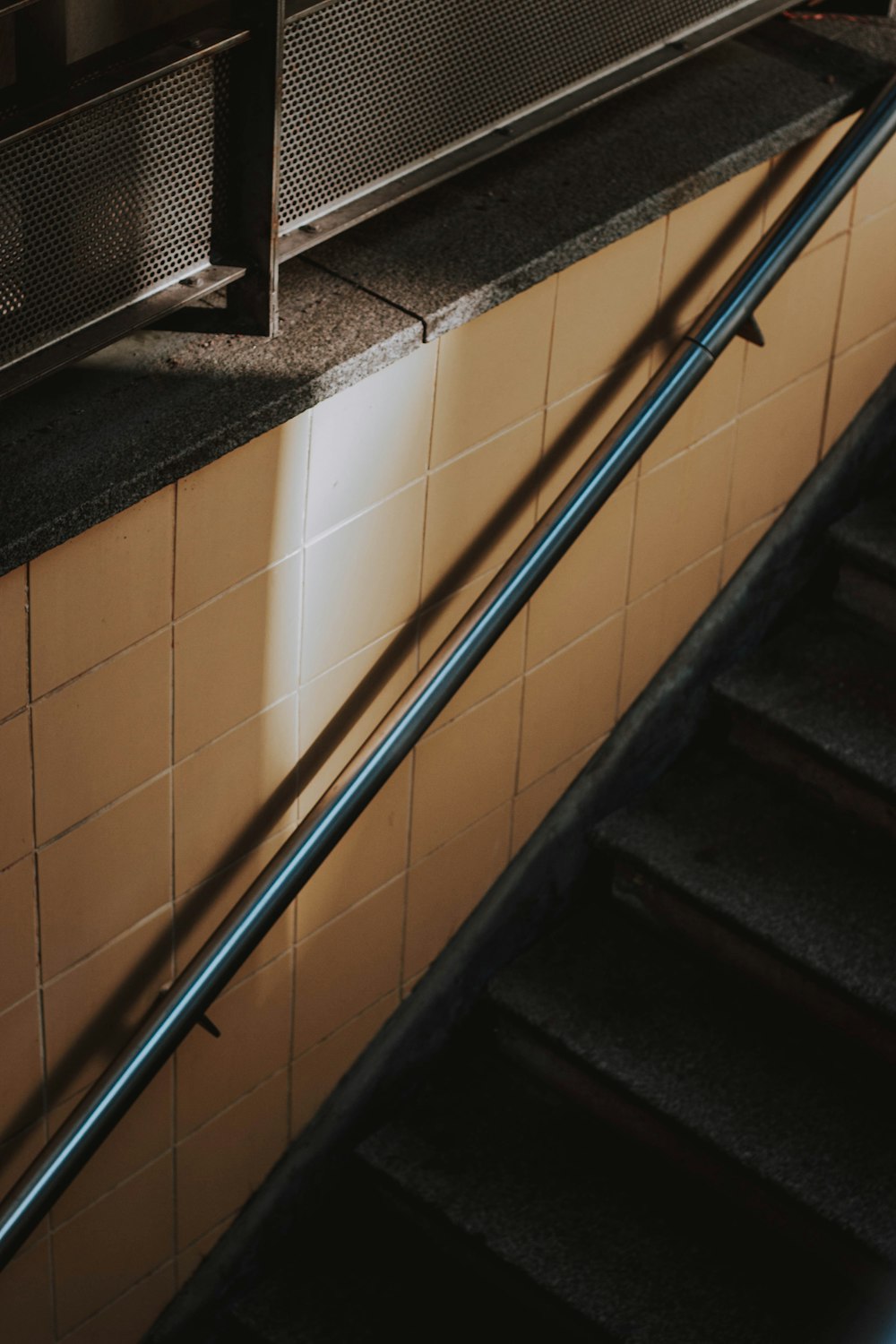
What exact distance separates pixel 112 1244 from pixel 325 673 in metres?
0.93

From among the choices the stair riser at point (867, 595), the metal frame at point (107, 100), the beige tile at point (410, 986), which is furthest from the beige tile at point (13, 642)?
the stair riser at point (867, 595)

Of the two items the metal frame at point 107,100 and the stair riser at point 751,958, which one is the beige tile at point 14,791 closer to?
the metal frame at point 107,100

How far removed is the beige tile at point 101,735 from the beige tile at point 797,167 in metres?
1.33

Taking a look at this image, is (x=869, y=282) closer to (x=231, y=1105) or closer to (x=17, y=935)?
(x=231, y=1105)

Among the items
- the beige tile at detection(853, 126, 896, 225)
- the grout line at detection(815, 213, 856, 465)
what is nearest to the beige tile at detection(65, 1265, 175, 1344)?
the grout line at detection(815, 213, 856, 465)

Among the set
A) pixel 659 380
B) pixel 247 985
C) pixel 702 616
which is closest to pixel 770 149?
pixel 659 380

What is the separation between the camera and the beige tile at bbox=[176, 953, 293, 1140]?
8.89 ft

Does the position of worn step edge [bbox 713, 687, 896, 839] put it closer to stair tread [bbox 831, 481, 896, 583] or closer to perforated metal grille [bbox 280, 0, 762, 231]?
stair tread [bbox 831, 481, 896, 583]

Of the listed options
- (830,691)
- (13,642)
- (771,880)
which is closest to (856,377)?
(830,691)

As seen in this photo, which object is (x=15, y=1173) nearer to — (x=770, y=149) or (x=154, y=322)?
(x=154, y=322)

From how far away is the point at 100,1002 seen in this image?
2.46 meters

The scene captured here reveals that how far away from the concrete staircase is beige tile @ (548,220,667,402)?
0.80 m

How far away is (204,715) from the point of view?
239 centimetres

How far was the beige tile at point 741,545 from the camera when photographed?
10.9 feet
